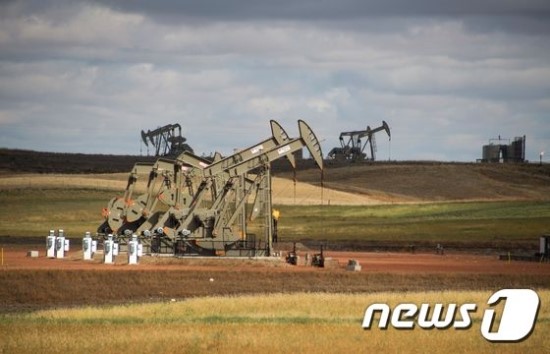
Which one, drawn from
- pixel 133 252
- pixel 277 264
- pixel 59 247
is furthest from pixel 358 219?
pixel 133 252

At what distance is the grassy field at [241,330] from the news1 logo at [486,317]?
250 mm

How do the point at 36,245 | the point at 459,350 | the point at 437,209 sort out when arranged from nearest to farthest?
the point at 459,350 < the point at 36,245 < the point at 437,209

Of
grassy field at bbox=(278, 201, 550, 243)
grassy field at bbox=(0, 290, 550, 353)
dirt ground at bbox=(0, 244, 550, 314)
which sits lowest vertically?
grassy field at bbox=(0, 290, 550, 353)

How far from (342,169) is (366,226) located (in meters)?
87.8

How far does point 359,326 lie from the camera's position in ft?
128

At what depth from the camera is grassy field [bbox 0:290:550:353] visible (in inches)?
1379

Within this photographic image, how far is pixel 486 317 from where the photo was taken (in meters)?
37.5

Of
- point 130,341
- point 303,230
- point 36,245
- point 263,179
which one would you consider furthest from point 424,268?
point 303,230

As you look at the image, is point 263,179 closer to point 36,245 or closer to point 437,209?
point 36,245

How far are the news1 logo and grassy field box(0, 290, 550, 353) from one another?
0.82ft

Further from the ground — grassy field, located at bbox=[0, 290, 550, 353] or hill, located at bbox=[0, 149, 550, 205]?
hill, located at bbox=[0, 149, 550, 205]

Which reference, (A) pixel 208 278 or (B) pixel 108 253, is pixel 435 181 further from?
(A) pixel 208 278

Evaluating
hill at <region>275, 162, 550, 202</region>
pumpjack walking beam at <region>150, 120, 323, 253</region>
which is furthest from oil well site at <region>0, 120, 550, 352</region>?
hill at <region>275, 162, 550, 202</region>

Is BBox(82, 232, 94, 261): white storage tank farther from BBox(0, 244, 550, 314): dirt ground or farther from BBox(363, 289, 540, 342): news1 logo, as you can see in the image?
BBox(363, 289, 540, 342): news1 logo
